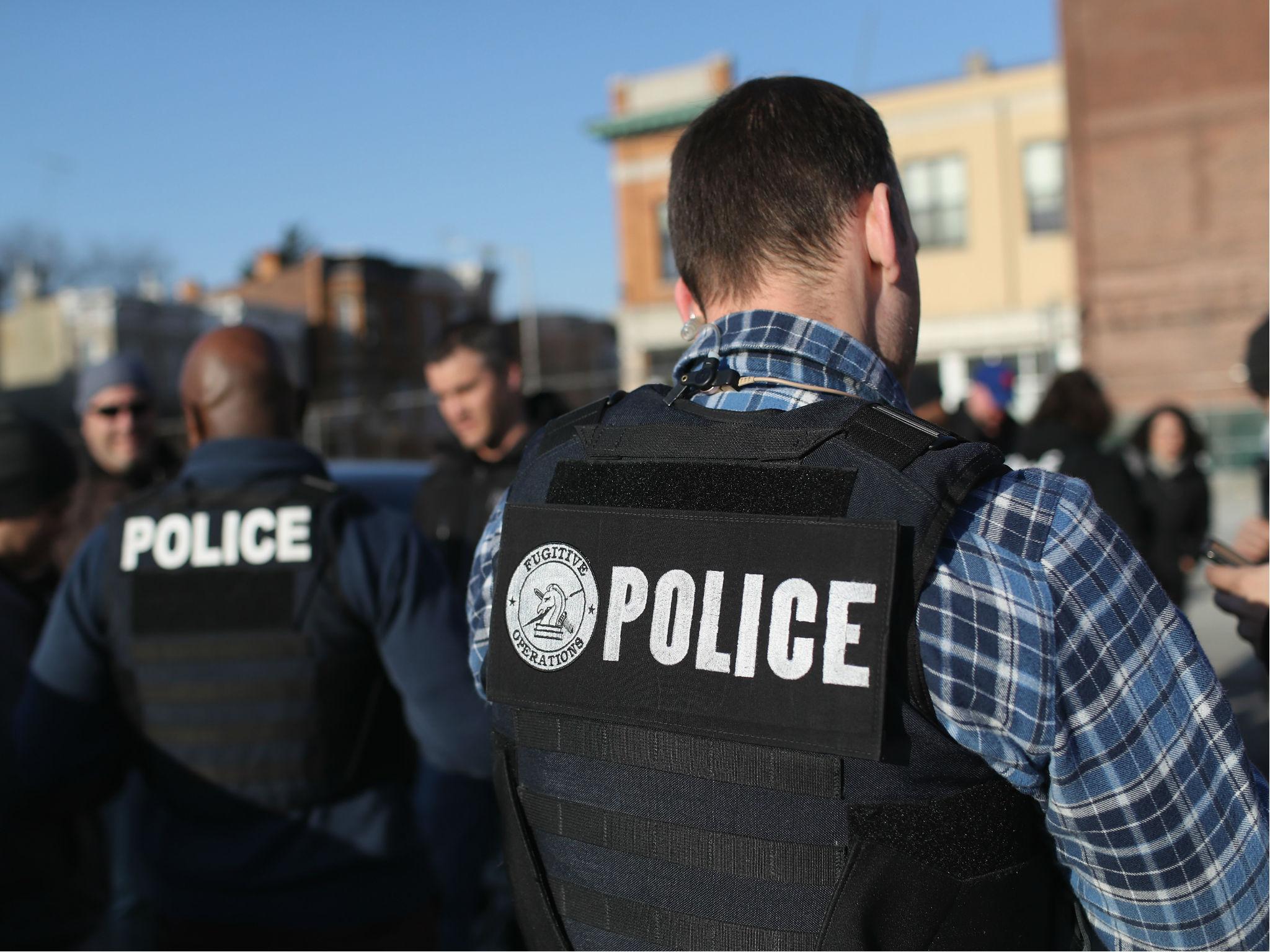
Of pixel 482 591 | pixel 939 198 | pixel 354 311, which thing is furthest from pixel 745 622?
pixel 354 311

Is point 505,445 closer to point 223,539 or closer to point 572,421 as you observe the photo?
point 223,539

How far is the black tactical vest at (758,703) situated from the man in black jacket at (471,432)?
2.76 meters

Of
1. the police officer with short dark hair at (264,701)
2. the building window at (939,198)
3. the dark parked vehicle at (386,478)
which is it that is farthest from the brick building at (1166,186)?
the police officer with short dark hair at (264,701)

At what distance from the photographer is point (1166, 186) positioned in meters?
21.4

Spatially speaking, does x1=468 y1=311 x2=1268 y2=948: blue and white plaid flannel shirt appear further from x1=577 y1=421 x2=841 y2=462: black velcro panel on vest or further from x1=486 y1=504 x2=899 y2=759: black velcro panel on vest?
x1=577 y1=421 x2=841 y2=462: black velcro panel on vest

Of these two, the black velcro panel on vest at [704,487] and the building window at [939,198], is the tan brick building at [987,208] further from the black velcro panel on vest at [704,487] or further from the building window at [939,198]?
the black velcro panel on vest at [704,487]

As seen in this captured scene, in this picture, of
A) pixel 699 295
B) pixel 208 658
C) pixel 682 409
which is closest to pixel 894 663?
pixel 682 409

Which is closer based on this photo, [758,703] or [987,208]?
[758,703]

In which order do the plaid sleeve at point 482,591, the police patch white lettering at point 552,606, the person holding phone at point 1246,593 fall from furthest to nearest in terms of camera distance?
the person holding phone at point 1246,593
the plaid sleeve at point 482,591
the police patch white lettering at point 552,606

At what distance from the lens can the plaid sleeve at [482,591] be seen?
67.8 inches

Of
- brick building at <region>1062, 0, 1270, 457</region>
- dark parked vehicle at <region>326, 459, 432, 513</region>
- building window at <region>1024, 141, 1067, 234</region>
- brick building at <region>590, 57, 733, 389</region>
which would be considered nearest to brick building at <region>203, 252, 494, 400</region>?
brick building at <region>590, 57, 733, 389</region>

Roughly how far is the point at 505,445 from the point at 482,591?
8.82ft

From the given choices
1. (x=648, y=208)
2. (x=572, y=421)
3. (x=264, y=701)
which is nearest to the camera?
(x=572, y=421)

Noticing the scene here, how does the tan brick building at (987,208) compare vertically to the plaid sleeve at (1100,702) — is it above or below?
above
